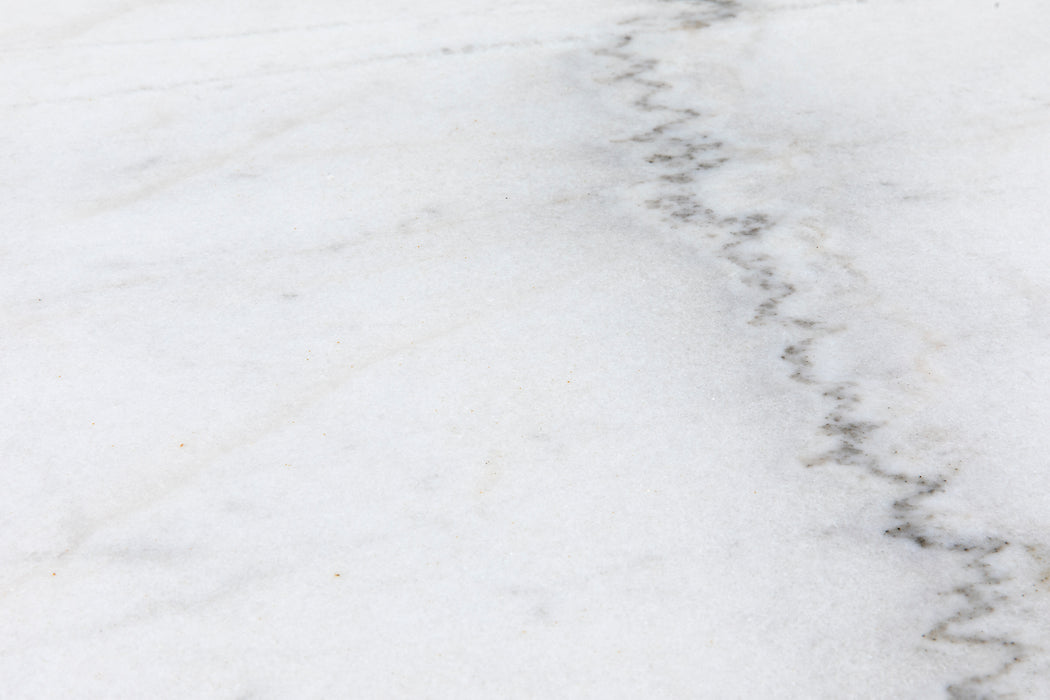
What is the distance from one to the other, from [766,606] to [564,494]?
0.23 ft

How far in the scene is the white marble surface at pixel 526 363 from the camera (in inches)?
11.9

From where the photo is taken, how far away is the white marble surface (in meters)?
0.30

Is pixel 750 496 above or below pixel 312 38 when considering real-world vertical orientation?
below

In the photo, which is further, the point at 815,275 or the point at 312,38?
the point at 312,38

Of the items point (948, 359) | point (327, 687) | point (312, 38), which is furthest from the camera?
point (312, 38)

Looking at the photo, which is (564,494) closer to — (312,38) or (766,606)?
(766,606)

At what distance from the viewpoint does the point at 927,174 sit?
51cm

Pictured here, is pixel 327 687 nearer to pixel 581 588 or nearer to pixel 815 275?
pixel 581 588

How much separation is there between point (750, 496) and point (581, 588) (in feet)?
0.21

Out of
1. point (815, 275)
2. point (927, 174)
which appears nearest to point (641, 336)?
point (815, 275)

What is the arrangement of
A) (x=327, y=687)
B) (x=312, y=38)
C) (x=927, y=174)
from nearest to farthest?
(x=327, y=687), (x=927, y=174), (x=312, y=38)

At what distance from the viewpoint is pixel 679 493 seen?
344 mm

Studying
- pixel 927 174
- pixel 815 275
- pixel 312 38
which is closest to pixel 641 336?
pixel 815 275

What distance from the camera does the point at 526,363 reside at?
15.7 inches
